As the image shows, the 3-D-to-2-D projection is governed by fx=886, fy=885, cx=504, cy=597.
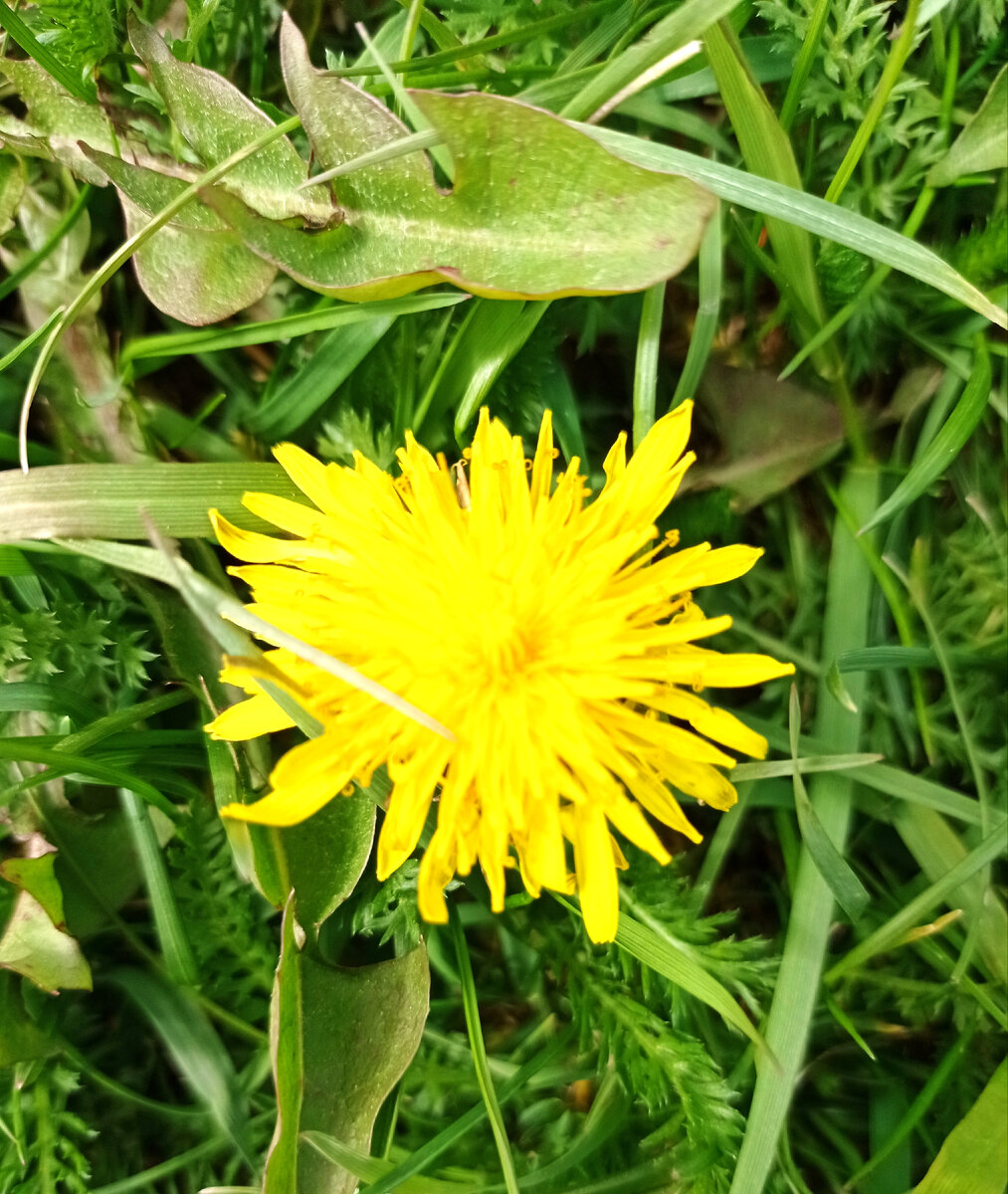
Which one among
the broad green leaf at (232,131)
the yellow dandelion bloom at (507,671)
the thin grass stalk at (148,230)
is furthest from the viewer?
the broad green leaf at (232,131)

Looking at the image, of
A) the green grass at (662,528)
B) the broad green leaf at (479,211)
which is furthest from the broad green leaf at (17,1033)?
the broad green leaf at (479,211)

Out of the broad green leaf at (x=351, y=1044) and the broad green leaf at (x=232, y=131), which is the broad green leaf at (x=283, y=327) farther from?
the broad green leaf at (x=351, y=1044)

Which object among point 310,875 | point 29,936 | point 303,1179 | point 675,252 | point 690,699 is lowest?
point 303,1179

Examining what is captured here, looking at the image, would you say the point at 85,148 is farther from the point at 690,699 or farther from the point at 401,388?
the point at 690,699

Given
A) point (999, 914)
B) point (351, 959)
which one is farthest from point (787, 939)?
point (351, 959)

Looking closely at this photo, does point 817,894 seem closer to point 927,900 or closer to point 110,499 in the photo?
point 927,900

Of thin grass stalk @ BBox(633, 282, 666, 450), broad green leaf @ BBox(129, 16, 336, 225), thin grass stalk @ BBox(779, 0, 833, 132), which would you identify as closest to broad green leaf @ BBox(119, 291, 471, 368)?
broad green leaf @ BBox(129, 16, 336, 225)

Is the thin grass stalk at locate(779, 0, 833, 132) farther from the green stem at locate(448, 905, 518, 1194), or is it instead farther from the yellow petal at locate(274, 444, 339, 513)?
the green stem at locate(448, 905, 518, 1194)
